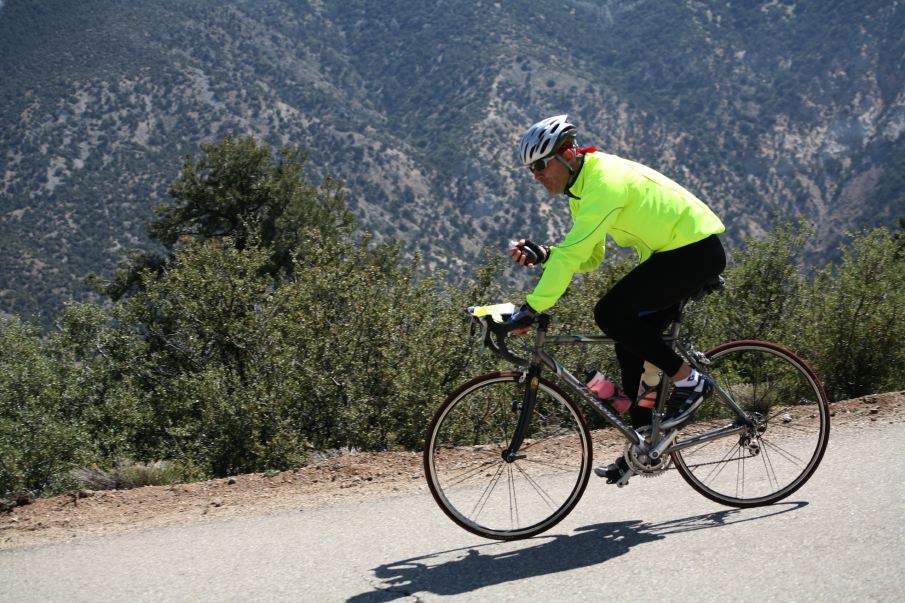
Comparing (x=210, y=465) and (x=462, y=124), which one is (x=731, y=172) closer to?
(x=462, y=124)

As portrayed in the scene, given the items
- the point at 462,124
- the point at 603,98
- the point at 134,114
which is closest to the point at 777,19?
the point at 603,98

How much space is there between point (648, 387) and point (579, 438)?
0.49 meters

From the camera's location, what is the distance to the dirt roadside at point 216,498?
207 inches

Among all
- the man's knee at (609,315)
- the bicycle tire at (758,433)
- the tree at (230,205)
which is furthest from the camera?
the tree at (230,205)

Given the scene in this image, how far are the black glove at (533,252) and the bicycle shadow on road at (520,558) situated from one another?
153 cm

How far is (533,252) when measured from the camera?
4738mm

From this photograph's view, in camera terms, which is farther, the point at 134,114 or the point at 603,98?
the point at 603,98

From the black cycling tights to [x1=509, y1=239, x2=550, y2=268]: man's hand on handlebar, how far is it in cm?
44

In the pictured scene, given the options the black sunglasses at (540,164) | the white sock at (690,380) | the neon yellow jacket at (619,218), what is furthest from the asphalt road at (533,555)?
the black sunglasses at (540,164)

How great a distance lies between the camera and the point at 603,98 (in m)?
128

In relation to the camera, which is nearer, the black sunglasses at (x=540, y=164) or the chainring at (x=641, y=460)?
the black sunglasses at (x=540, y=164)

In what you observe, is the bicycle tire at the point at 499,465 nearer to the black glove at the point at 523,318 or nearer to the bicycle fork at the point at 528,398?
the bicycle fork at the point at 528,398

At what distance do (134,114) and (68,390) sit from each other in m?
88.2

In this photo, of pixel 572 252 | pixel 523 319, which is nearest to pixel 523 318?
pixel 523 319
